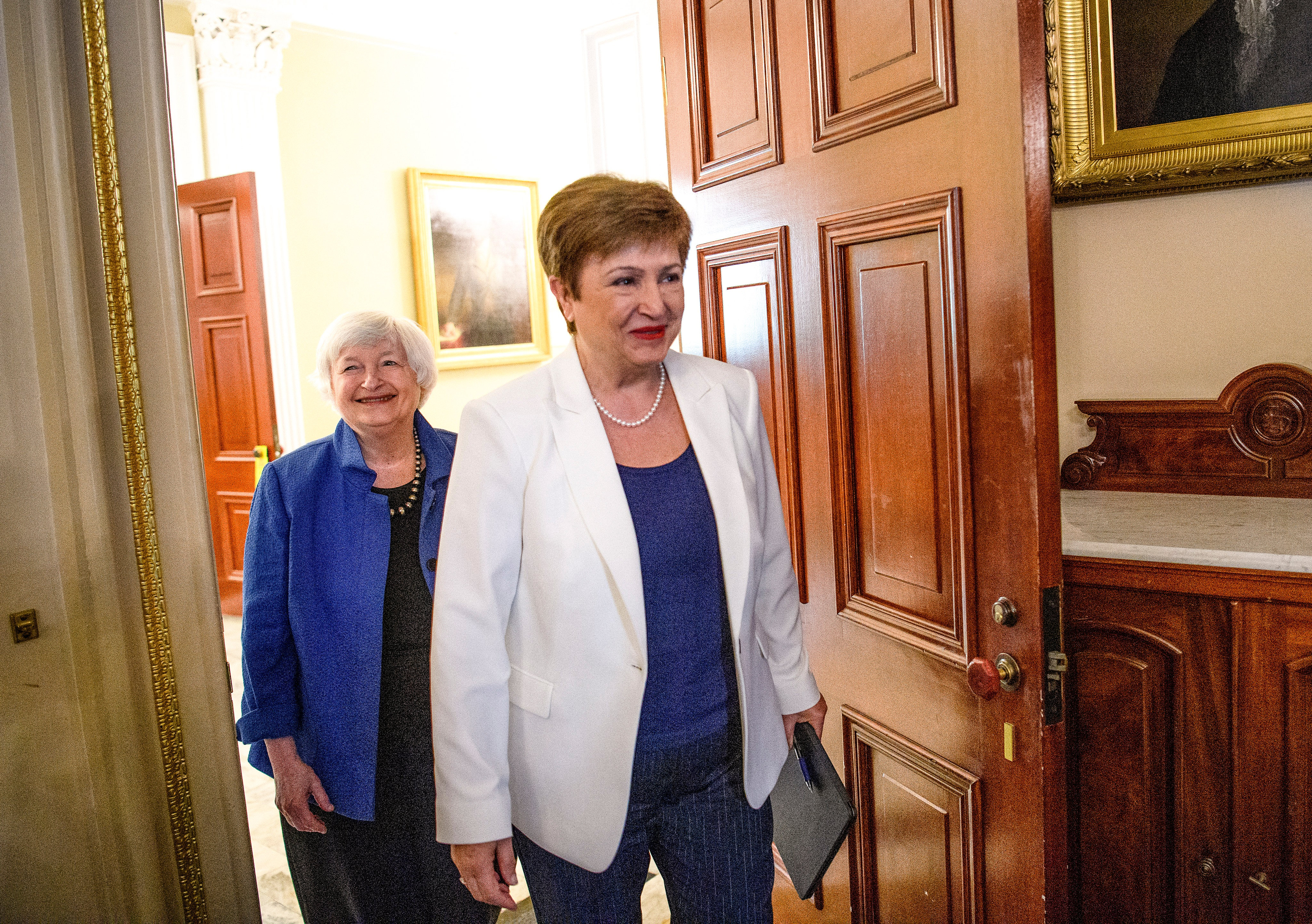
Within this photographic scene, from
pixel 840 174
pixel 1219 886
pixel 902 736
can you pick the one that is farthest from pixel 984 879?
pixel 840 174

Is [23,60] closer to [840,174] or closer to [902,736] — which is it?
[840,174]

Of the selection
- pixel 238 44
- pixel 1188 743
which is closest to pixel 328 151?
pixel 238 44

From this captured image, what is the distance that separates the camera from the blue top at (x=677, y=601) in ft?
4.66

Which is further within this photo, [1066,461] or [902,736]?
[1066,461]

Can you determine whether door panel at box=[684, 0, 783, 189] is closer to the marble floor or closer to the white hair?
the white hair

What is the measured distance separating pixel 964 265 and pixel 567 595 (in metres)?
0.81

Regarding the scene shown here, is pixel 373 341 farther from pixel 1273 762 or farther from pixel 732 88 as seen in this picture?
pixel 1273 762

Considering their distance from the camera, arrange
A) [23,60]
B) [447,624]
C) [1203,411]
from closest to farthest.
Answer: [23,60] < [447,624] < [1203,411]

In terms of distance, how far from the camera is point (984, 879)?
61.2 inches

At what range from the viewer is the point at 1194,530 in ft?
6.19

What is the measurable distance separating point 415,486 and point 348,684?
0.43m

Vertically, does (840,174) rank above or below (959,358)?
above

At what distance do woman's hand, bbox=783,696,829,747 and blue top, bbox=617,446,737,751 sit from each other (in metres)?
0.22

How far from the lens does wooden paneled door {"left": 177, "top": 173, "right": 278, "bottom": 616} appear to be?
4965mm
